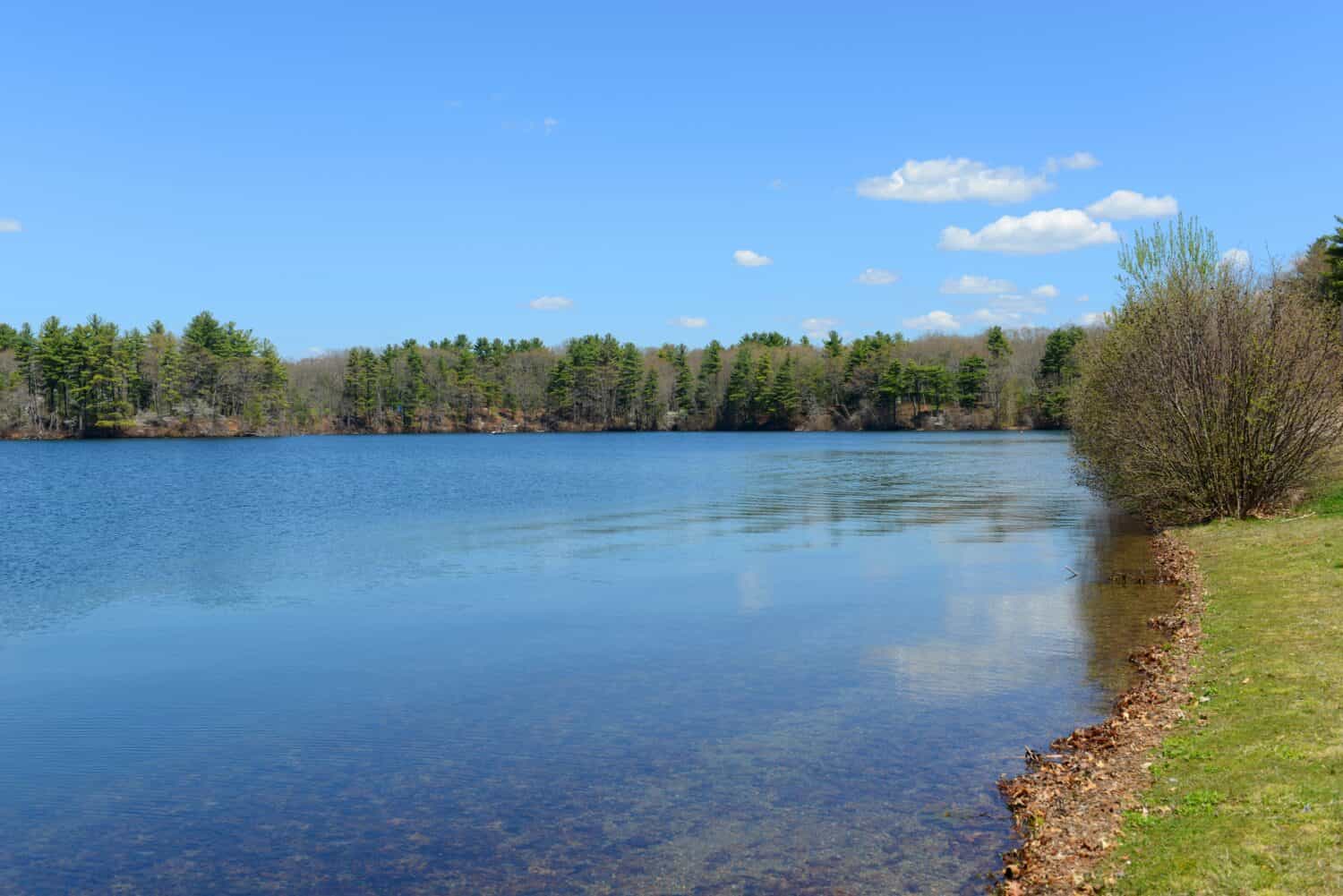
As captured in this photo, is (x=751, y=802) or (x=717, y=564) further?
(x=717, y=564)

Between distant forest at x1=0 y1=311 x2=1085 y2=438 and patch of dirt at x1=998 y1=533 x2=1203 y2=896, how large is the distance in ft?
400

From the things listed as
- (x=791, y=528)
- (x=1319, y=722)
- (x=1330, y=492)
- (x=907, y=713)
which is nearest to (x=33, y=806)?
(x=907, y=713)

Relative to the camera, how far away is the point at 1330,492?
108 feet

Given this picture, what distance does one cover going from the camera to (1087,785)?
1095 cm

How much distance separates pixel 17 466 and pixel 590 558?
223ft

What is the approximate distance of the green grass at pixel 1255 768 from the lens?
824 centimetres

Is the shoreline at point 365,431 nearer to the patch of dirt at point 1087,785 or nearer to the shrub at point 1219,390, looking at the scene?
the shrub at point 1219,390

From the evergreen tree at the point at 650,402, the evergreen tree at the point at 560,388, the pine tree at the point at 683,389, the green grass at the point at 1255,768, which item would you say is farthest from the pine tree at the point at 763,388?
the green grass at the point at 1255,768

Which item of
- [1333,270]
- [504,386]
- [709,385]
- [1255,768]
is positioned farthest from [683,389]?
[1255,768]

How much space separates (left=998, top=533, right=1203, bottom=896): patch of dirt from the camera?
9188mm

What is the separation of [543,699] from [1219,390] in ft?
79.7

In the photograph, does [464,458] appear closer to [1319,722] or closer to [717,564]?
[717,564]

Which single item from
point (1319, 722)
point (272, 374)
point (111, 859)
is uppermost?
point (272, 374)

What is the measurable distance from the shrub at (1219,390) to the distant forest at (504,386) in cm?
10012
